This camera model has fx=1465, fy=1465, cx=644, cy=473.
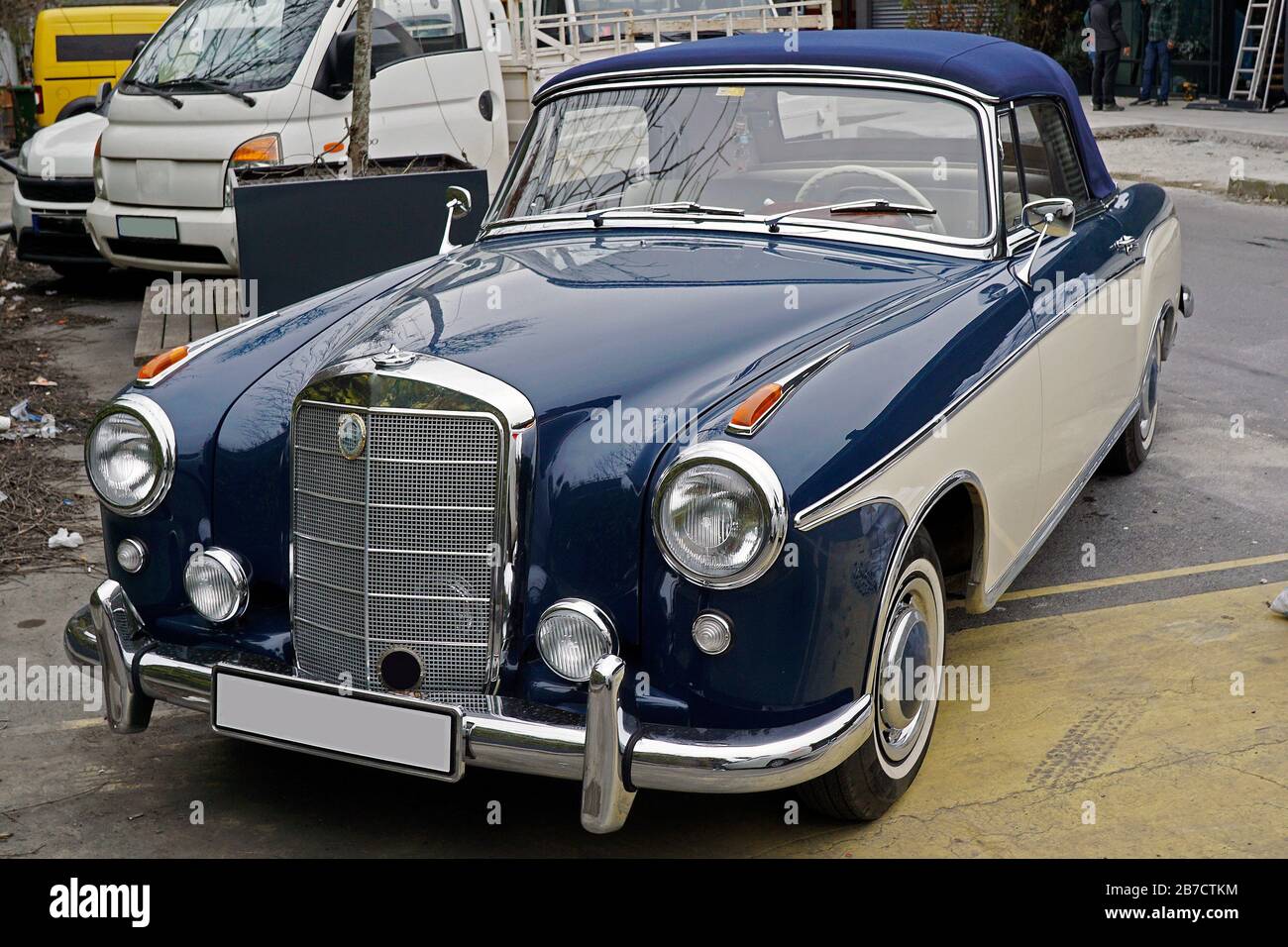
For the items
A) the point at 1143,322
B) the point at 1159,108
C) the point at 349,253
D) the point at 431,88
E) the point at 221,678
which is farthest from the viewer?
the point at 1159,108

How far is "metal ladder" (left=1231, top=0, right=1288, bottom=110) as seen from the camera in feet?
59.1

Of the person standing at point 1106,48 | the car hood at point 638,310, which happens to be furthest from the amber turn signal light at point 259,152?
the person standing at point 1106,48

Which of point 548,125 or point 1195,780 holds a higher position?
point 548,125

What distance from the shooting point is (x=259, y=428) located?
3.58m

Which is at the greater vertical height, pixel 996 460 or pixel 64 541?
pixel 996 460

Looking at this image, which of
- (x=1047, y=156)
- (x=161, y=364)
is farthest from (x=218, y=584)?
(x=1047, y=156)

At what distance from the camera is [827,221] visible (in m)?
4.40

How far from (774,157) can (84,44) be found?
1081 centimetres

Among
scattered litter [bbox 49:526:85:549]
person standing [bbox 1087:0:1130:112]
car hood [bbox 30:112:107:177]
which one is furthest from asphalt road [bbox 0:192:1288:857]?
person standing [bbox 1087:0:1130:112]

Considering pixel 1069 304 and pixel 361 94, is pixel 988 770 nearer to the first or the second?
pixel 1069 304

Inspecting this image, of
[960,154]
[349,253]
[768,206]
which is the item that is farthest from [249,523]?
[349,253]

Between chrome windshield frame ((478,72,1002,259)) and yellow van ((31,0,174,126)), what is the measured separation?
1002 centimetres

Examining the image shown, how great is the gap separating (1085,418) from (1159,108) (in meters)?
16.2

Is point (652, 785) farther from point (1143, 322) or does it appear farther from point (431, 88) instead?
point (431, 88)
